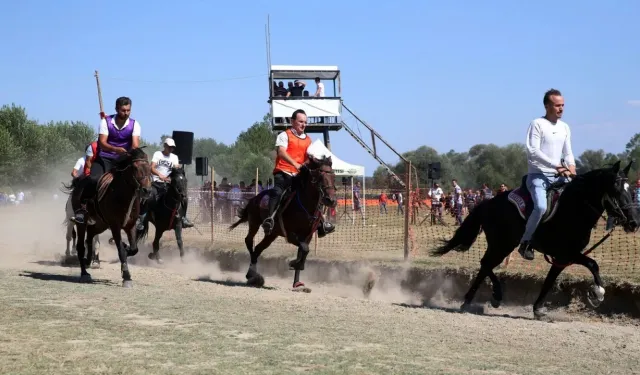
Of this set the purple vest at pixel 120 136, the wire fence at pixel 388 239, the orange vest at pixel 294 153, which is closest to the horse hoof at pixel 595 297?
the wire fence at pixel 388 239

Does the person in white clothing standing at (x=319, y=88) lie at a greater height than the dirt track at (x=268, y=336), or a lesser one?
greater

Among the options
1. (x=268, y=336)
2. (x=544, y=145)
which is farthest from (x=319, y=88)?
(x=268, y=336)

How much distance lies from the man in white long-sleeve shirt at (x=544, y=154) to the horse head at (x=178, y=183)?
9291mm

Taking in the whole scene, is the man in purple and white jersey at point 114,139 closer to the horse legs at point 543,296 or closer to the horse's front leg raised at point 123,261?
the horse's front leg raised at point 123,261

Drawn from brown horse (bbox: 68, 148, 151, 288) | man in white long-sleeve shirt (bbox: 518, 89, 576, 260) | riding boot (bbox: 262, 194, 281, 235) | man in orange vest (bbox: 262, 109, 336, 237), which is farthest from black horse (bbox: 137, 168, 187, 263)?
man in white long-sleeve shirt (bbox: 518, 89, 576, 260)

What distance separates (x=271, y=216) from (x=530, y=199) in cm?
471

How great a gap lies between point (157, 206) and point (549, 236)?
10568mm

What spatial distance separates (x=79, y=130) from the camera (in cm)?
10175

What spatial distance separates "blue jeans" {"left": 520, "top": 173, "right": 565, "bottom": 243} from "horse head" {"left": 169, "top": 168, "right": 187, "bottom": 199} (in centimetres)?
934

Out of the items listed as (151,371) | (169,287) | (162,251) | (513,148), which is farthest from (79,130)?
(151,371)

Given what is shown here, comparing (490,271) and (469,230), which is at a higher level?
(469,230)

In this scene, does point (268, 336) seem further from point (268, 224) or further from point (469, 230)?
point (268, 224)

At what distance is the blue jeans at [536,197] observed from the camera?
11.1 m

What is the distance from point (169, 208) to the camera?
18859mm
